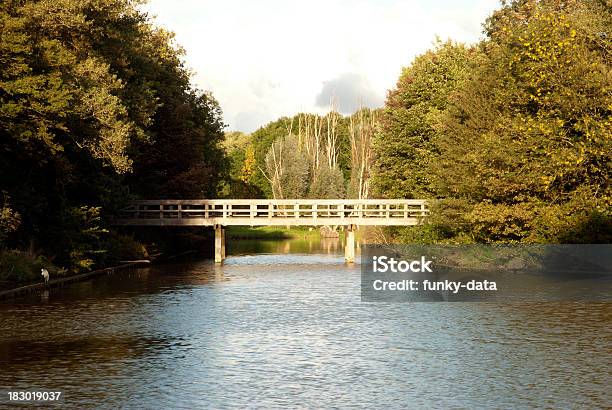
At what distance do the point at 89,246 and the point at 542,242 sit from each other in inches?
950

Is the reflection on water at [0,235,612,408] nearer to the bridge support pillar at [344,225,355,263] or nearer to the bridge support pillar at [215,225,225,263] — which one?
the bridge support pillar at [215,225,225,263]

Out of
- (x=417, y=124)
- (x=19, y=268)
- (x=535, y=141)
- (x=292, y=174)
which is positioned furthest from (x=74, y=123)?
(x=292, y=174)

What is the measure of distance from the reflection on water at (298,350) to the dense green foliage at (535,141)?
39.5 feet

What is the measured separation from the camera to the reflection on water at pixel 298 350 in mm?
17219

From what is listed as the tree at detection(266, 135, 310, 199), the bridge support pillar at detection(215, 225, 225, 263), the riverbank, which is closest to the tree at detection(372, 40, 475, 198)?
the bridge support pillar at detection(215, 225, 225, 263)

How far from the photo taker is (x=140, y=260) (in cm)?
5766

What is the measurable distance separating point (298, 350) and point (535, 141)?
25251 mm

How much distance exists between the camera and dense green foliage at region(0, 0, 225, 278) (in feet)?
118

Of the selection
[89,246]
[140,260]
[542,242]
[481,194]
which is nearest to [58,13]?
[89,246]

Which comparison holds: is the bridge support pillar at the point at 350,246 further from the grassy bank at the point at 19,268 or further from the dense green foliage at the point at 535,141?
the grassy bank at the point at 19,268

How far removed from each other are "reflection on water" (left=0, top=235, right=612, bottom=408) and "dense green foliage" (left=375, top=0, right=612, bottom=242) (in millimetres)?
12036

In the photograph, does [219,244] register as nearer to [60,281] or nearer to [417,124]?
[417,124]

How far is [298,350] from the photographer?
885 inches

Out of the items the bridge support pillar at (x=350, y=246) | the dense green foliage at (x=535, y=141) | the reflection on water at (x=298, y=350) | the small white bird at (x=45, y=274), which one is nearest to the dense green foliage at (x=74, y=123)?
the small white bird at (x=45, y=274)
